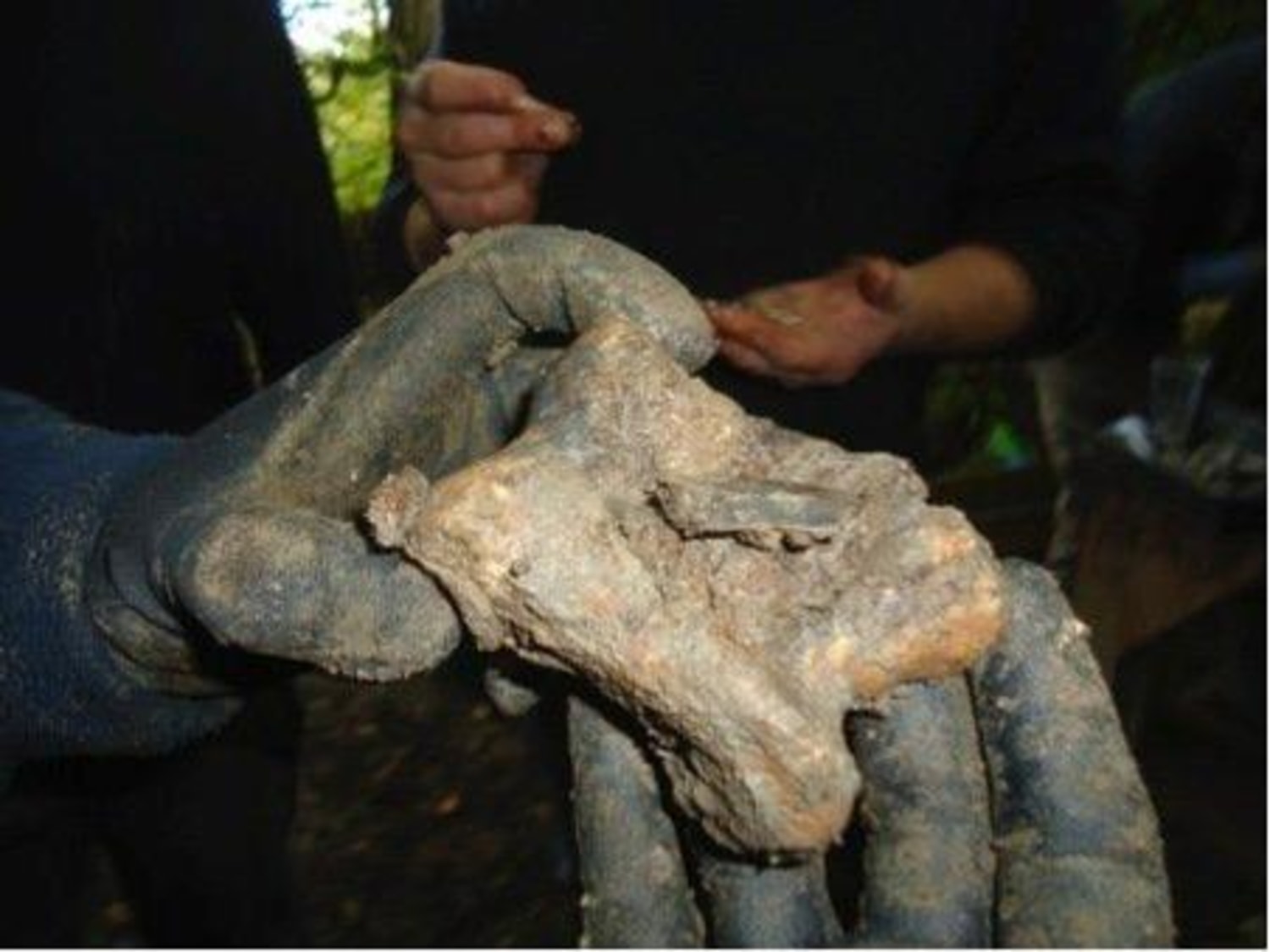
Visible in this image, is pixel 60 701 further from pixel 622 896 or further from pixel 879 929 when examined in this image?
pixel 879 929

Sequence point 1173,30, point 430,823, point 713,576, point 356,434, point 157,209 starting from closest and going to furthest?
point 713,576
point 356,434
point 157,209
point 430,823
point 1173,30

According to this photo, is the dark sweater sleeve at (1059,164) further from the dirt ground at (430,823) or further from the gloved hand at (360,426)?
the dirt ground at (430,823)

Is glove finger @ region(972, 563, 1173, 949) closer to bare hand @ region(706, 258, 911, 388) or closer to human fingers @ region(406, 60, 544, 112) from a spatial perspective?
bare hand @ region(706, 258, 911, 388)

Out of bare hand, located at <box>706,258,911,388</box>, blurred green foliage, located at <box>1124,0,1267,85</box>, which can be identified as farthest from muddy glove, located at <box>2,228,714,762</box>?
blurred green foliage, located at <box>1124,0,1267,85</box>

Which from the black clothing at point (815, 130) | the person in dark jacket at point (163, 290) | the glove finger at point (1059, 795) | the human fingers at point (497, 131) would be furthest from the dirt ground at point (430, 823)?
the glove finger at point (1059, 795)

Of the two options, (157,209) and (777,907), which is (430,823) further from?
(777,907)

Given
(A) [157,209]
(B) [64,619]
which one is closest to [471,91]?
(A) [157,209]
